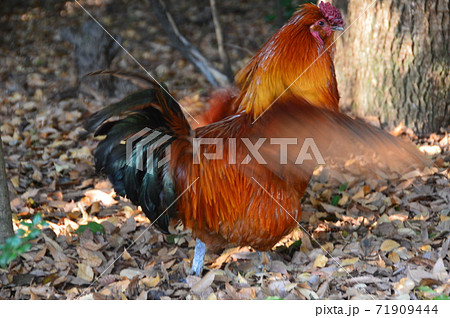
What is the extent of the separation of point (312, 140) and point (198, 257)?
4.06 ft

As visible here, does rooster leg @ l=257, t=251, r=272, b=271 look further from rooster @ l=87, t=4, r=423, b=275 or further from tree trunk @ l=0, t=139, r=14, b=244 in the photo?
tree trunk @ l=0, t=139, r=14, b=244

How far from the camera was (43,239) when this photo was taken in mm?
4074

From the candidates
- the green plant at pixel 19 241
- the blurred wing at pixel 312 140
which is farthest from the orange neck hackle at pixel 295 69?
the green plant at pixel 19 241

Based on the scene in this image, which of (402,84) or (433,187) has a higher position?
(402,84)

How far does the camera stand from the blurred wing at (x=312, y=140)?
2.78m

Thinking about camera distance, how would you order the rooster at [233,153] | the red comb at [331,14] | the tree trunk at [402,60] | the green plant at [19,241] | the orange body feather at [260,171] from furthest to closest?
the tree trunk at [402,60] < the red comb at [331,14] < the orange body feather at [260,171] < the rooster at [233,153] < the green plant at [19,241]

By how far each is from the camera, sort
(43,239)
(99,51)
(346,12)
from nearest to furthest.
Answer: (43,239) → (346,12) → (99,51)

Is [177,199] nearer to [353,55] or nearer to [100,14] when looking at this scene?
[353,55]

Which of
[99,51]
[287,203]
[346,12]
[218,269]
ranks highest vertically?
[346,12]

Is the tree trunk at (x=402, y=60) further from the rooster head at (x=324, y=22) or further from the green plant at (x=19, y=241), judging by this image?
the green plant at (x=19, y=241)

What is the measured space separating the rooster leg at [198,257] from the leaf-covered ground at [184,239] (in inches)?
2.4
